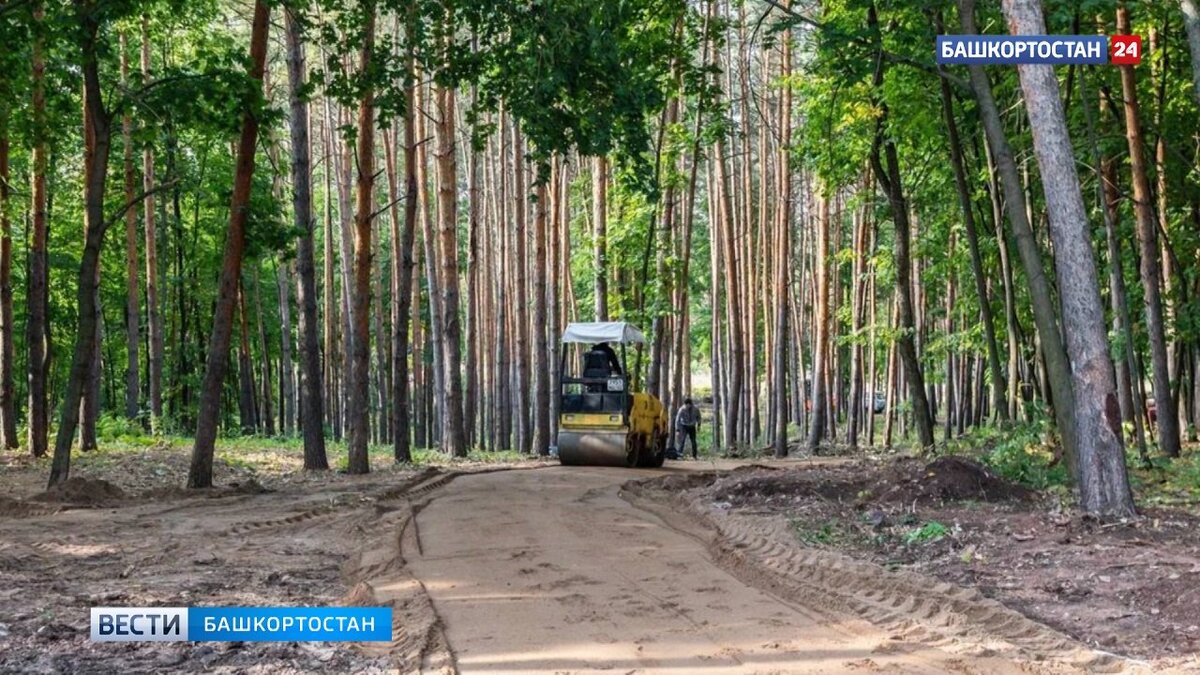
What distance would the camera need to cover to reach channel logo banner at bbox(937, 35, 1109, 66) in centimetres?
1075

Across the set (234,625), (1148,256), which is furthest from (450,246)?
(234,625)

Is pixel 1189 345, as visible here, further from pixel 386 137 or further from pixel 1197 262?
pixel 386 137

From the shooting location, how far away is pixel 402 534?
Answer: 37.7ft

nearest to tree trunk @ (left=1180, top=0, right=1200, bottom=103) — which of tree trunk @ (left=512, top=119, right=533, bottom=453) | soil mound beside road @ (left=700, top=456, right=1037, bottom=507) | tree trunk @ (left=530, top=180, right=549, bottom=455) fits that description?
soil mound beside road @ (left=700, top=456, right=1037, bottom=507)

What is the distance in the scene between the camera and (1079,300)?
10.6 meters

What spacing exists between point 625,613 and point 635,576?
4.58ft

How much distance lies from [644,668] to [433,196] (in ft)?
138

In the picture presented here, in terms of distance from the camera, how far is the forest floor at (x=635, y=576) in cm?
650

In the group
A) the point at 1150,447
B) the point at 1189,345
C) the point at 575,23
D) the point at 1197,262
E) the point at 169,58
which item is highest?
the point at 169,58

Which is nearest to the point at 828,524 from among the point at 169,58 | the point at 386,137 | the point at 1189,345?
the point at 1189,345

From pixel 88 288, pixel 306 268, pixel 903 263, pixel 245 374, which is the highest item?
pixel 306 268

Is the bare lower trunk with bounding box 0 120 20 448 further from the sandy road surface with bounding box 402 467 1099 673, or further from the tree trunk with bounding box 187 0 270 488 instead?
the sandy road surface with bounding box 402 467 1099 673

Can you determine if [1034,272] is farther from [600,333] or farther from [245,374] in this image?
[245,374]

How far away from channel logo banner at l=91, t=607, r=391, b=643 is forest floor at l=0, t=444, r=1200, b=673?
0.35ft
